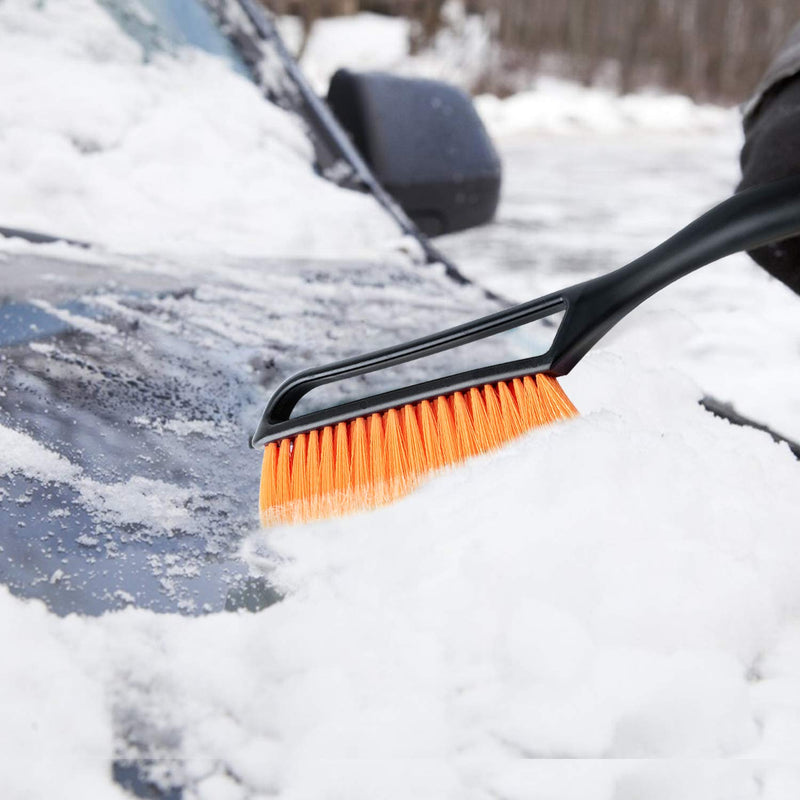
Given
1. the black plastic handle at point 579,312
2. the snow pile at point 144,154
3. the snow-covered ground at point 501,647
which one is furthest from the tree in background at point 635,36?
the snow-covered ground at point 501,647

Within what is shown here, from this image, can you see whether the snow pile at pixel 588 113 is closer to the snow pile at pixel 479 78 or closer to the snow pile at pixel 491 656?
the snow pile at pixel 479 78

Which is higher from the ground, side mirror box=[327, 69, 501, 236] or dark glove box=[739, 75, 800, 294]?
dark glove box=[739, 75, 800, 294]

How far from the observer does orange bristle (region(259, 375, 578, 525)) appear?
0.74 metres

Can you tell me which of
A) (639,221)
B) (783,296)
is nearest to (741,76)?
(639,221)

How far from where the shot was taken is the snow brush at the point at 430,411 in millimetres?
725

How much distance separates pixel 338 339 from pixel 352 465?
1.33 ft

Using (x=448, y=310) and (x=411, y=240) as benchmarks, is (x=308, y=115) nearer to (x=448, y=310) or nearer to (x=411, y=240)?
(x=411, y=240)

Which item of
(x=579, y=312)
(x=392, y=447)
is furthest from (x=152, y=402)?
(x=579, y=312)

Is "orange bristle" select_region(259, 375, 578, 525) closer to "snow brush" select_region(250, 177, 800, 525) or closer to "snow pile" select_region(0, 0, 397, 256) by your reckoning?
"snow brush" select_region(250, 177, 800, 525)

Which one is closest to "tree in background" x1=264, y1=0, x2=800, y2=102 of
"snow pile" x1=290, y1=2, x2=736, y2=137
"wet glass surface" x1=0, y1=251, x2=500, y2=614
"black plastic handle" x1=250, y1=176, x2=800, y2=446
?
"snow pile" x1=290, y1=2, x2=736, y2=137

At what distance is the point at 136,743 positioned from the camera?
48 centimetres

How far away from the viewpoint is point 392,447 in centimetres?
77

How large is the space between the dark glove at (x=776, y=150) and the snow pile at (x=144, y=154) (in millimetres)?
765

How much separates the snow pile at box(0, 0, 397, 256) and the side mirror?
0.16m
